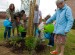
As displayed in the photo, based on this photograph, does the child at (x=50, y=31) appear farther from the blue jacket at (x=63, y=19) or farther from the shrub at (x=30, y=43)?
the blue jacket at (x=63, y=19)

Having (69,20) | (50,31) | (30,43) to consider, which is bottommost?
(30,43)

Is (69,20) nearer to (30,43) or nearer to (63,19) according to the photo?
(63,19)

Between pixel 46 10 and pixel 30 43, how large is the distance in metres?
17.2

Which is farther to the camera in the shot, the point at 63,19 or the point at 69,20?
Answer: the point at 63,19

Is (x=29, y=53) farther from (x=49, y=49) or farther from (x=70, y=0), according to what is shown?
(x=70, y=0)

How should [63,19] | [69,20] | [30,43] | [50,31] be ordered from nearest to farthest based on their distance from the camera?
1. [69,20]
2. [63,19]
3. [30,43]
4. [50,31]

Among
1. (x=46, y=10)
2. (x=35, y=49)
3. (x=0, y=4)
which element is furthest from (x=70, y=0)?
(x=35, y=49)

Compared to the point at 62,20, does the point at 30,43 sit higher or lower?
lower

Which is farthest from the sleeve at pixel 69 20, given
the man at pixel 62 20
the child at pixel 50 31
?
the child at pixel 50 31

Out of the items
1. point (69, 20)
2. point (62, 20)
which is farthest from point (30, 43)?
point (69, 20)

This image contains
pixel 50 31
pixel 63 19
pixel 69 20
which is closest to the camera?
pixel 69 20

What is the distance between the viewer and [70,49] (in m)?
11.1

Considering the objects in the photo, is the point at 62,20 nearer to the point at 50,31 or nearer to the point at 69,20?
the point at 69,20

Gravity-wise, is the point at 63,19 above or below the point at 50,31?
above
